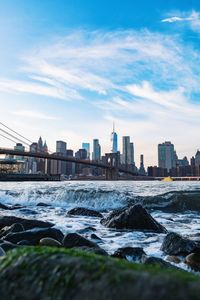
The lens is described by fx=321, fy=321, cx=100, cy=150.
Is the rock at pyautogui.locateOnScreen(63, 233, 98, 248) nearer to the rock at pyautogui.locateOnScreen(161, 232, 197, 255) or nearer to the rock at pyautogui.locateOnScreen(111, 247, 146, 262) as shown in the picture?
the rock at pyautogui.locateOnScreen(111, 247, 146, 262)

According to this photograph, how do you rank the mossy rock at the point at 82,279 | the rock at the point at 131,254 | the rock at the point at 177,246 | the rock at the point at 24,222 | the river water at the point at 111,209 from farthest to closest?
the rock at the point at 24,222
the river water at the point at 111,209
the rock at the point at 177,246
the rock at the point at 131,254
the mossy rock at the point at 82,279

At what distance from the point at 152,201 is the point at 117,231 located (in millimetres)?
10782

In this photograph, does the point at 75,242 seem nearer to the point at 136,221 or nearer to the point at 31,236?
the point at 31,236

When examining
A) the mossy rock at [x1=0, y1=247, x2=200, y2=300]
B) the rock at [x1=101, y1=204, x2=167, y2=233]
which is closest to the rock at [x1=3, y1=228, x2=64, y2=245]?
the rock at [x1=101, y1=204, x2=167, y2=233]

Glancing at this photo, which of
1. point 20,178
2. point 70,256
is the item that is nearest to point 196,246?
point 70,256

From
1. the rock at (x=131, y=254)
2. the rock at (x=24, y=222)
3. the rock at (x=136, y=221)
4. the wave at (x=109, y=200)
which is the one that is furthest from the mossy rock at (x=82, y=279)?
the wave at (x=109, y=200)

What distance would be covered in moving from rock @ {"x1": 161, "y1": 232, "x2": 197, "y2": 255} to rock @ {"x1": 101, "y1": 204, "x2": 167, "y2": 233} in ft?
10.2

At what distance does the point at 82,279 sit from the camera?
175 centimetres

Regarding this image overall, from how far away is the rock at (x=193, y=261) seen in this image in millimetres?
5947

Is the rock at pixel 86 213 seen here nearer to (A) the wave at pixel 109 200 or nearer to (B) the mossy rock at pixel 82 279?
(A) the wave at pixel 109 200

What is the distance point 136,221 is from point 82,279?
30.5 feet

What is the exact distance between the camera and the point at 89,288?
169 centimetres

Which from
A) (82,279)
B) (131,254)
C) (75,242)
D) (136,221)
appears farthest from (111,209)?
(82,279)

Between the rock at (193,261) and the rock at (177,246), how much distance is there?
39cm
